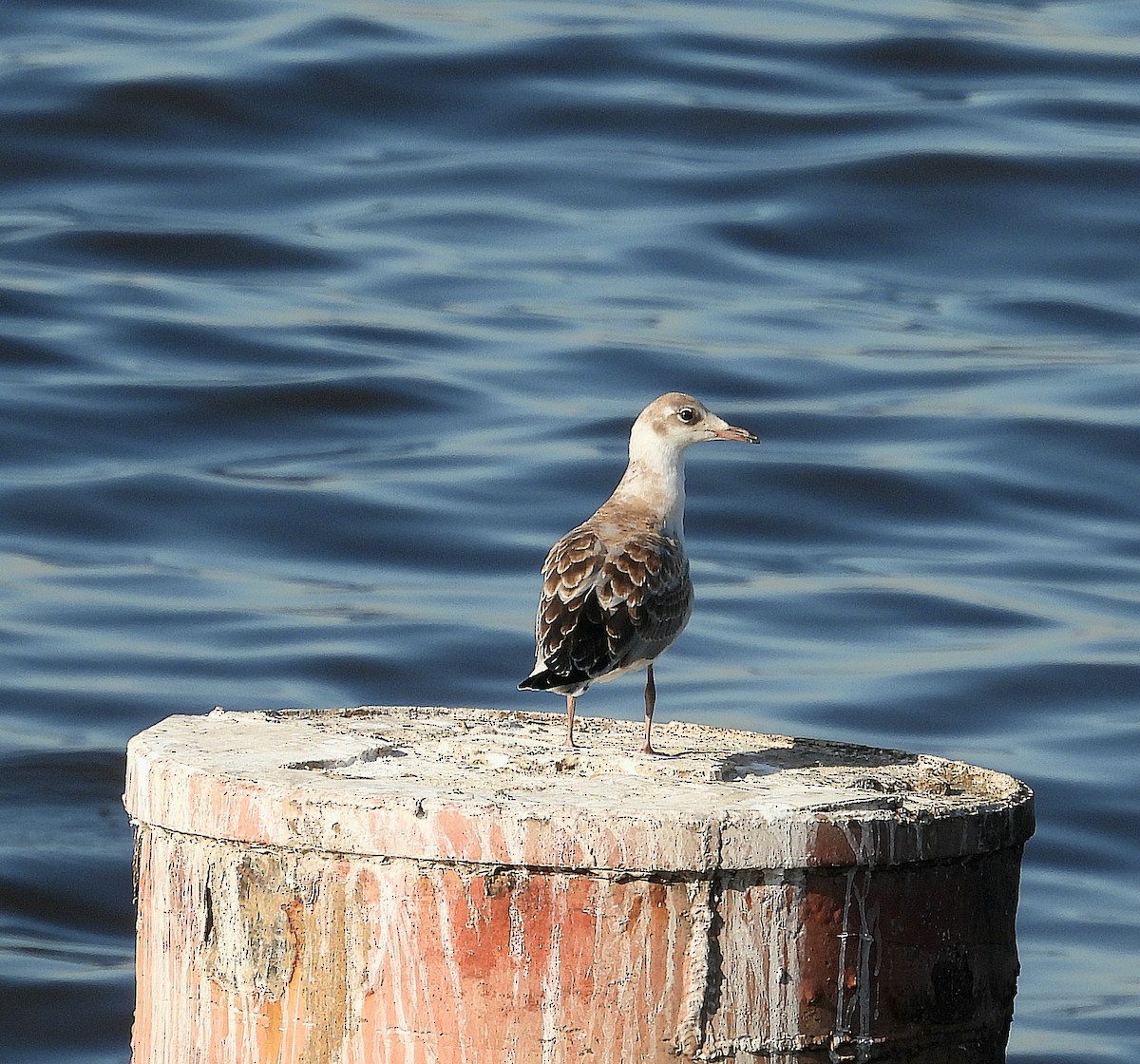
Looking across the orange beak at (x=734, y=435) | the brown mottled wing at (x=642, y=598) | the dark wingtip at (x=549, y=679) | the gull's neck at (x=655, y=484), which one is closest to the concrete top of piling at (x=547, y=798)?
the dark wingtip at (x=549, y=679)

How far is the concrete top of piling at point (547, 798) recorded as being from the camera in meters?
3.37

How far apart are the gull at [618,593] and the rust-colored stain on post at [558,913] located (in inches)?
19.4

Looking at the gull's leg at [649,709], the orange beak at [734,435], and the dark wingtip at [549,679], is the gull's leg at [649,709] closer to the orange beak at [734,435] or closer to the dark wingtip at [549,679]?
the dark wingtip at [549,679]

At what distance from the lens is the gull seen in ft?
14.0

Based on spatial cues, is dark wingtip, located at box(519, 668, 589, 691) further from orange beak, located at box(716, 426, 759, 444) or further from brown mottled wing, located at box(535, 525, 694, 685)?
orange beak, located at box(716, 426, 759, 444)

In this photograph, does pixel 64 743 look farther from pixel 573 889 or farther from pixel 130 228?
pixel 130 228

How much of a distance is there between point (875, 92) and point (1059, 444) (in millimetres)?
6108

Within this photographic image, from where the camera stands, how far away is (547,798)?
3.50m

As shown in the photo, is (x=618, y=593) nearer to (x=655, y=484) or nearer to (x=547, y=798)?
(x=655, y=484)

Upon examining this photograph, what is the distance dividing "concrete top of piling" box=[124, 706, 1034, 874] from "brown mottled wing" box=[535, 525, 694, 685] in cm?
16

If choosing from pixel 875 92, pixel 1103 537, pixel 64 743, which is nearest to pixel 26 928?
pixel 64 743

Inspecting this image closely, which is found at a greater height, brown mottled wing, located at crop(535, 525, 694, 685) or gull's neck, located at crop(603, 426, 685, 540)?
gull's neck, located at crop(603, 426, 685, 540)

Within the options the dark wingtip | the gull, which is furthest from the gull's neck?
the dark wingtip

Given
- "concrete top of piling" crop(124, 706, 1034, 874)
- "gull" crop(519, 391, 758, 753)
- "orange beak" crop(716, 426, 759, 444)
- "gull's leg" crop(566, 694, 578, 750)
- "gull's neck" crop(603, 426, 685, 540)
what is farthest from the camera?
"orange beak" crop(716, 426, 759, 444)
